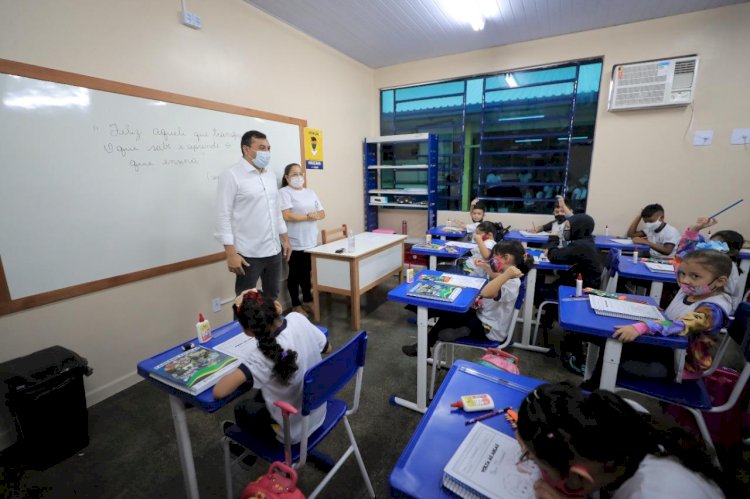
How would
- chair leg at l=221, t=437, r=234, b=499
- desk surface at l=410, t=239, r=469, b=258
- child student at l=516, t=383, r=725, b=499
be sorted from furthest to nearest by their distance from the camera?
desk surface at l=410, t=239, r=469, b=258, chair leg at l=221, t=437, r=234, b=499, child student at l=516, t=383, r=725, b=499

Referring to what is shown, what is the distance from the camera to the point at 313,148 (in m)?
4.24

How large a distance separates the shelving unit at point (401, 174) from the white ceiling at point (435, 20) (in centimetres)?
125

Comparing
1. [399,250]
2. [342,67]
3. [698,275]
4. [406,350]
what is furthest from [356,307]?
[342,67]

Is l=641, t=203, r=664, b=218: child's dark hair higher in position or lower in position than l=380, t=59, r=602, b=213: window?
lower

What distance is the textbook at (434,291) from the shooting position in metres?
2.01

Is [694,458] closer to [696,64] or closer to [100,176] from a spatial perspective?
[100,176]

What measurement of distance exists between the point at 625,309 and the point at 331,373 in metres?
1.60

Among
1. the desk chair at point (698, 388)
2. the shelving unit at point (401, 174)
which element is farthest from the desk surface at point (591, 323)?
the shelving unit at point (401, 174)

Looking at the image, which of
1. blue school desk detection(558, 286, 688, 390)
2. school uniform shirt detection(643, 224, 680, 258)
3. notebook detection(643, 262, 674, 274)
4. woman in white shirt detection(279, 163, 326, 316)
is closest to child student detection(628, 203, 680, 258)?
school uniform shirt detection(643, 224, 680, 258)

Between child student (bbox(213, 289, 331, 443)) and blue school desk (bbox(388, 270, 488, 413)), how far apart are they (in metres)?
0.75

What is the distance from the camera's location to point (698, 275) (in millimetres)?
1676

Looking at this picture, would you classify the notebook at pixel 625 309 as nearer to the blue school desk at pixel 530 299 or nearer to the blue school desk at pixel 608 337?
the blue school desk at pixel 608 337

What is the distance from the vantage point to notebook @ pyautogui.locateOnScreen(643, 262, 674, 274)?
2.72m

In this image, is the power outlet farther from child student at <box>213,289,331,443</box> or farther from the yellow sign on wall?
child student at <box>213,289,331,443</box>
